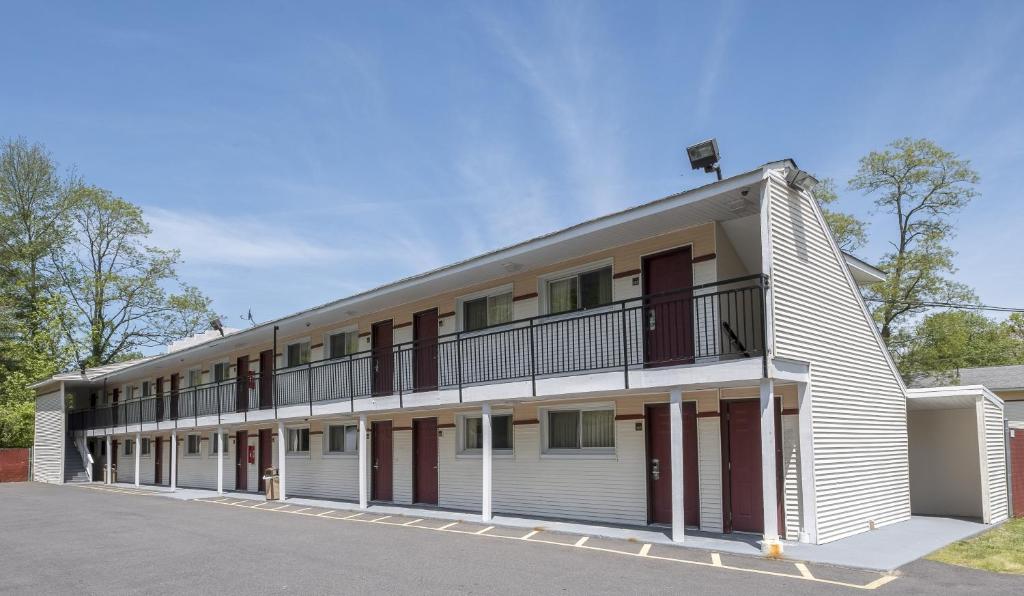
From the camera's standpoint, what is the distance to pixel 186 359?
2820 centimetres

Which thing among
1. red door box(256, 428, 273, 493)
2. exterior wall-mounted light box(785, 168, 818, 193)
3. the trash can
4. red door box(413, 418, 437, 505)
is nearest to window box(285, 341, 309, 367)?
red door box(256, 428, 273, 493)

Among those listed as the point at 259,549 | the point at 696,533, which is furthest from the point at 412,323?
the point at 696,533

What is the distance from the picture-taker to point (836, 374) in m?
12.1

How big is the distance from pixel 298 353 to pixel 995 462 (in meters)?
18.0

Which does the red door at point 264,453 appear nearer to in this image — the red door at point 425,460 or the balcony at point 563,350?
the balcony at point 563,350

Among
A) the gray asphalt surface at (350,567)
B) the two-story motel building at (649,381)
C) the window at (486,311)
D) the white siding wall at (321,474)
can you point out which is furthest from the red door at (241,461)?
the window at (486,311)

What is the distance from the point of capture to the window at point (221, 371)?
87.0 ft

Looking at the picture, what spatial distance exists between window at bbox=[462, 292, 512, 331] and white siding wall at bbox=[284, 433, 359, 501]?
5.53 meters

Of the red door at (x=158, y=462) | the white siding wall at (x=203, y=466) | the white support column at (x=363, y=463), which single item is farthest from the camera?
the red door at (x=158, y=462)

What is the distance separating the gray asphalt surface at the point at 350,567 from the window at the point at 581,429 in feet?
9.47

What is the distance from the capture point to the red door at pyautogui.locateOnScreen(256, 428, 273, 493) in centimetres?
2380

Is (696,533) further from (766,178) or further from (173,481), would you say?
(173,481)

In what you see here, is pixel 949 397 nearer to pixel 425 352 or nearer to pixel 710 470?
pixel 710 470

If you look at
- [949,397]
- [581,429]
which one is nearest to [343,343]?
[581,429]
